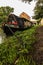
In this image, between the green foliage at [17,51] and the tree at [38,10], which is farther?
the tree at [38,10]

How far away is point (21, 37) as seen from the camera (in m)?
14.9

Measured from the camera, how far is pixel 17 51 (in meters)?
Answer: 12.2

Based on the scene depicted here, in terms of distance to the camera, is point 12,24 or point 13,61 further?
point 12,24

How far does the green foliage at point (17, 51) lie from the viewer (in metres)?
11.1

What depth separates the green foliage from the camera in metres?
11.1

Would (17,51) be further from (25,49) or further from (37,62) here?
(37,62)

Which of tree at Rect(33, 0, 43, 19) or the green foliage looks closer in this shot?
the green foliage

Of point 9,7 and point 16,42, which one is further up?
point 16,42

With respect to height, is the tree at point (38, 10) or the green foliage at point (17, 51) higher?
the green foliage at point (17, 51)

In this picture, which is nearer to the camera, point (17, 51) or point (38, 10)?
point (17, 51)

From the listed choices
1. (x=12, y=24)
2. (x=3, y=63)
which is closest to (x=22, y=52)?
(x=3, y=63)

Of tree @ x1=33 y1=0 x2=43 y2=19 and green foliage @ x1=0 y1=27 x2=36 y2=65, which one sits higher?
green foliage @ x1=0 y1=27 x2=36 y2=65

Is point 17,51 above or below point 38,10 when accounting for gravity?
above

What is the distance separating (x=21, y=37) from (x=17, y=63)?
414 cm
